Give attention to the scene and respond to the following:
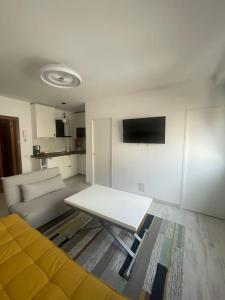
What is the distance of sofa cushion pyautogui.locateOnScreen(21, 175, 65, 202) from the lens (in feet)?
6.88

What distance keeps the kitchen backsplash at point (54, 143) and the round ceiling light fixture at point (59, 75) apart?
2.89 meters

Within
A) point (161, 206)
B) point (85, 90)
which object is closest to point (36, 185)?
point (85, 90)

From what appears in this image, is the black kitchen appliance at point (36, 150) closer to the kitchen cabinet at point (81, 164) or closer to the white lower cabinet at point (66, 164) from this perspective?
the white lower cabinet at point (66, 164)

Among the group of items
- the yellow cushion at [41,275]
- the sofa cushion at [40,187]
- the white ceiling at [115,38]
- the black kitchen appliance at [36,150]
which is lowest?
the yellow cushion at [41,275]

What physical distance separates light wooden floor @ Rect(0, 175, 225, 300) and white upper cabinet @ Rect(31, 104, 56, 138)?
84.2 inches

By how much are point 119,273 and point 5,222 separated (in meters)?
1.37

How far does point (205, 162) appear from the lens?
2.51 meters

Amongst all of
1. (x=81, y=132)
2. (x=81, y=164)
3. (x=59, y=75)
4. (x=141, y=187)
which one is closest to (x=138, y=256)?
(x=141, y=187)

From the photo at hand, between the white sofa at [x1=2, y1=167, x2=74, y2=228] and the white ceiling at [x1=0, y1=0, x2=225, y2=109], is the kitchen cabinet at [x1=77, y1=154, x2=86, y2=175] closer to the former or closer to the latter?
the white sofa at [x1=2, y1=167, x2=74, y2=228]

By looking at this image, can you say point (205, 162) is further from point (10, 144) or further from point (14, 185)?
point (10, 144)

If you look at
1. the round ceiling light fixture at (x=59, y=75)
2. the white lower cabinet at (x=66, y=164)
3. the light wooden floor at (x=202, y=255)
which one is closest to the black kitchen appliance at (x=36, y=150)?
the white lower cabinet at (x=66, y=164)

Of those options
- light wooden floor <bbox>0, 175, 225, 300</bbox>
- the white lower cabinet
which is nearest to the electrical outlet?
light wooden floor <bbox>0, 175, 225, 300</bbox>

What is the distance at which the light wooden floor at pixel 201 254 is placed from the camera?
130 centimetres

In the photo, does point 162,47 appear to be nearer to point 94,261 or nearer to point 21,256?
point 21,256
